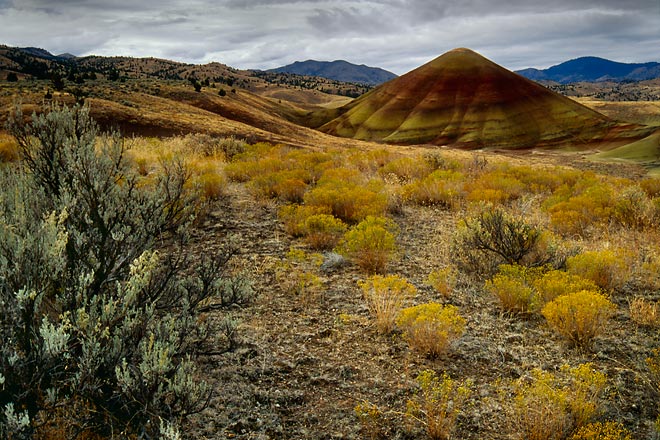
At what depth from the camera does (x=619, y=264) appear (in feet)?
21.1

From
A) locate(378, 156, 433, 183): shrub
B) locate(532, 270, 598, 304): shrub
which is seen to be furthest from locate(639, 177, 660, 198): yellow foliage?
locate(532, 270, 598, 304): shrub

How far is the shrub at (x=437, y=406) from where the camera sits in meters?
3.62

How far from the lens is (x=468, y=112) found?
7738 centimetres

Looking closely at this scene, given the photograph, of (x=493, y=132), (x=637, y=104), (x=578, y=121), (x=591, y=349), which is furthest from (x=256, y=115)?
(x=637, y=104)

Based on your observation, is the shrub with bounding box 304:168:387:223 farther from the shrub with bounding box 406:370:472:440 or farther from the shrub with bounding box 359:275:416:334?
the shrub with bounding box 406:370:472:440

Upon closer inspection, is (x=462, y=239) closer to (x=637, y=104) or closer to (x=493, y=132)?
(x=493, y=132)

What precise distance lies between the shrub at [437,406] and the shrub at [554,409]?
526 millimetres

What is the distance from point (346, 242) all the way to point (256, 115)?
4614 cm

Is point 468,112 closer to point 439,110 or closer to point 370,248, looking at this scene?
point 439,110

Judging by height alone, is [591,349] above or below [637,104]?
below

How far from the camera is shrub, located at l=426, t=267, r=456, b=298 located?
6.23m

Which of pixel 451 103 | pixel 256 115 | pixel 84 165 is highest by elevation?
pixel 451 103

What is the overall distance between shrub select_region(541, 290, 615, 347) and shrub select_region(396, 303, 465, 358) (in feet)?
4.09

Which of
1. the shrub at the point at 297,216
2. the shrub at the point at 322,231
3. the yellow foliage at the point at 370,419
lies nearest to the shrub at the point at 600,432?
the yellow foliage at the point at 370,419
